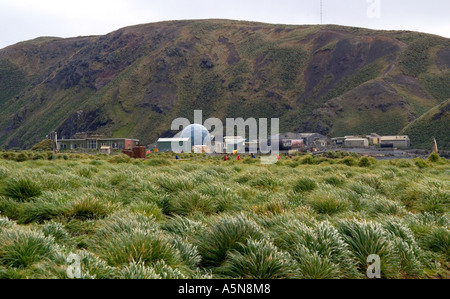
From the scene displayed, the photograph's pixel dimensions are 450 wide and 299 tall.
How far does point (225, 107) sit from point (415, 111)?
63.4 m

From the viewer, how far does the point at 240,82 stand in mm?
141250

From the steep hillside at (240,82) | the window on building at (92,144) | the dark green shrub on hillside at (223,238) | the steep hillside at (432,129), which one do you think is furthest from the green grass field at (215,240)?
the steep hillside at (240,82)

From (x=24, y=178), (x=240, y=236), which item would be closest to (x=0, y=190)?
(x=24, y=178)

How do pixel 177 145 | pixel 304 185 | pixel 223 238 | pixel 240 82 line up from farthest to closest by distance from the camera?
pixel 240 82, pixel 177 145, pixel 304 185, pixel 223 238

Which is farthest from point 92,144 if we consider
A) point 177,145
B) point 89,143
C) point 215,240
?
point 215,240

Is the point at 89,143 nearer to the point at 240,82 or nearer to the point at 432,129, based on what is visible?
the point at 240,82

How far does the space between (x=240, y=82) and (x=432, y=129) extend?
77.3 metres

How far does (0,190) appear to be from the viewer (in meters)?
7.35

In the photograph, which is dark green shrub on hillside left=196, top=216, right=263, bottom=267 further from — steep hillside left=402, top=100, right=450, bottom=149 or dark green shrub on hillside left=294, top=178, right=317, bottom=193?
steep hillside left=402, top=100, right=450, bottom=149

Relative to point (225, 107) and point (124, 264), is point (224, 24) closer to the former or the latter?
point (225, 107)

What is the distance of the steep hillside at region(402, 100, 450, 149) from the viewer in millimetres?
73750

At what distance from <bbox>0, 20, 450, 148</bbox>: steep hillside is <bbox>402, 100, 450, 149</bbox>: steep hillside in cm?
1365

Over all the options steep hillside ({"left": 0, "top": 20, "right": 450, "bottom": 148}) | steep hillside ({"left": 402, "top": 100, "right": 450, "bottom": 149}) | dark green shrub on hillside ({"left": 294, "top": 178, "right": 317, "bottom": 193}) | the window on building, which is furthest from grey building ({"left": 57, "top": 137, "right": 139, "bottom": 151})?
dark green shrub on hillside ({"left": 294, "top": 178, "right": 317, "bottom": 193})

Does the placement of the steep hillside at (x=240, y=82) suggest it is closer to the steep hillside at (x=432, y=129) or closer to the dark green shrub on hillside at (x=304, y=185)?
the steep hillside at (x=432, y=129)
